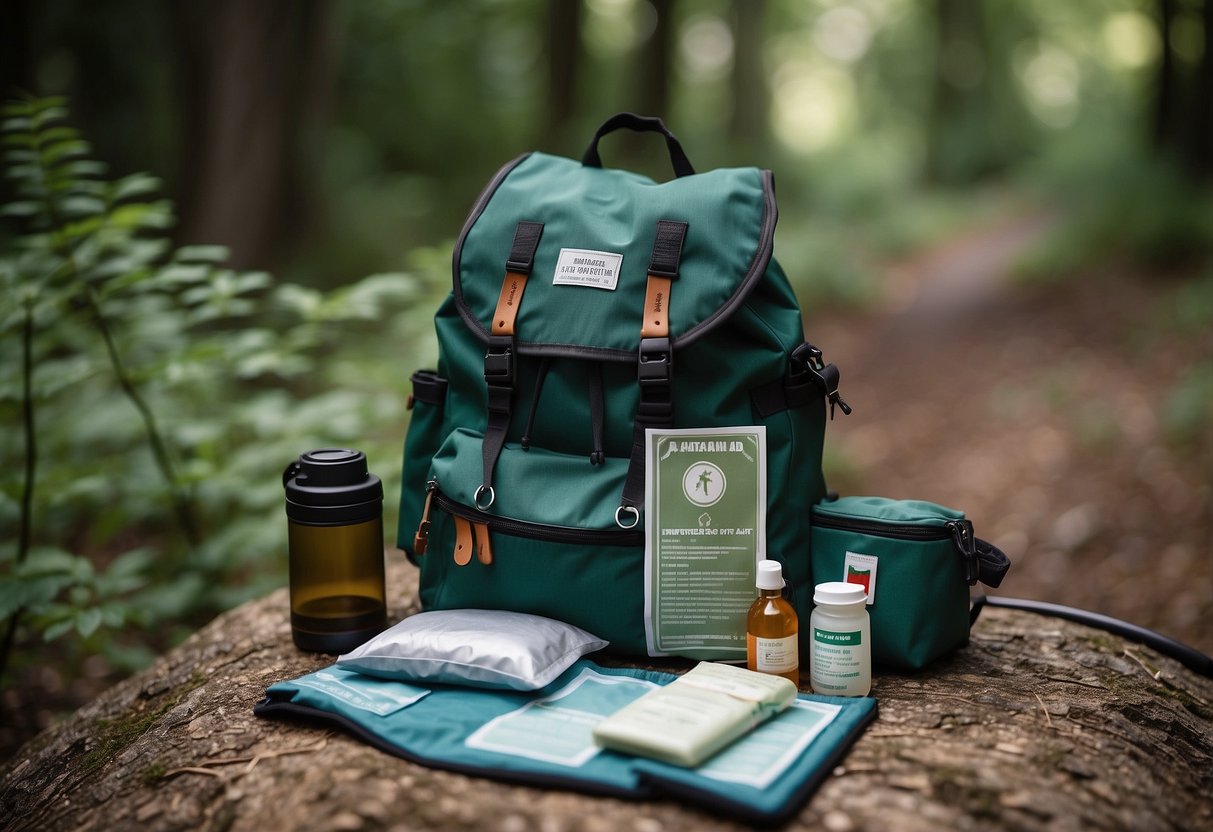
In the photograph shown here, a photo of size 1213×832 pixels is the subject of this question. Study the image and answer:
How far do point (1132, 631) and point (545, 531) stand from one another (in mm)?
1596

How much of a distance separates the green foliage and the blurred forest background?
2cm

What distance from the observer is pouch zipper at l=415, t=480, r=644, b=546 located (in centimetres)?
208

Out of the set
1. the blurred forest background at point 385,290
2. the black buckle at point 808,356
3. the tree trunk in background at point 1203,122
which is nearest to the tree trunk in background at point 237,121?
the blurred forest background at point 385,290

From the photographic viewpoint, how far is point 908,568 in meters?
2.02

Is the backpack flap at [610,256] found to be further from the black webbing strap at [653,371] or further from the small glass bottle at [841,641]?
the small glass bottle at [841,641]

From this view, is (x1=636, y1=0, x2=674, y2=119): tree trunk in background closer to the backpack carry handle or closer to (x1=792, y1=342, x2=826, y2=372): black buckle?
the backpack carry handle

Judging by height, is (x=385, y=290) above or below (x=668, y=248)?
below

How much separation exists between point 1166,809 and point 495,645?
128cm

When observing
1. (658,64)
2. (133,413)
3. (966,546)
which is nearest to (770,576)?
(966,546)

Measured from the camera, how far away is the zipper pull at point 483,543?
215cm

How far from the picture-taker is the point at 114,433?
358cm

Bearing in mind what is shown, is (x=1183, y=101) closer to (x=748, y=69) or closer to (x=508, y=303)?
(x=748, y=69)

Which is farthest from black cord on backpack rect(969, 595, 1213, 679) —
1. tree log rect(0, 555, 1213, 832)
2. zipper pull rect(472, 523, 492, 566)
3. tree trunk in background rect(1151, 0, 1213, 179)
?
tree trunk in background rect(1151, 0, 1213, 179)

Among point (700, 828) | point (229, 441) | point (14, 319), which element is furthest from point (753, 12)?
point (700, 828)
